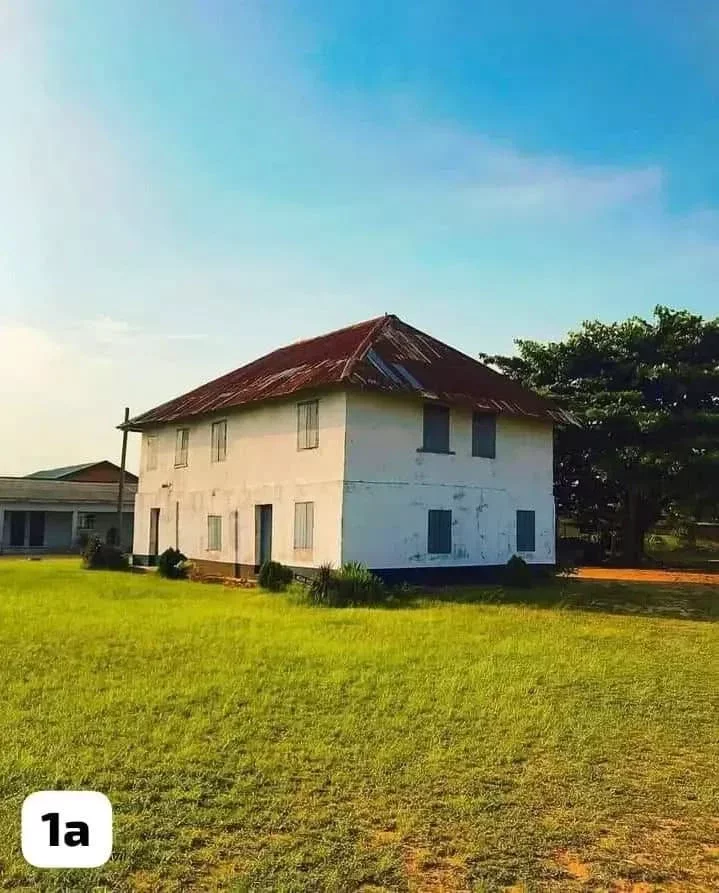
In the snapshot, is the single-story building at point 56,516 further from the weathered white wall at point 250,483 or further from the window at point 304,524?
the window at point 304,524

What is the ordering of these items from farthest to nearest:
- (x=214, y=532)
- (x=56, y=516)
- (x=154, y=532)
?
(x=56, y=516), (x=154, y=532), (x=214, y=532)

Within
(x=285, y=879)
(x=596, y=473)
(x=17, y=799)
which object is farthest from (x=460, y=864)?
(x=596, y=473)

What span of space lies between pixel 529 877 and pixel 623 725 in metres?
3.40

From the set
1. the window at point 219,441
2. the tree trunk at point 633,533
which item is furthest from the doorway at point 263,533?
the tree trunk at point 633,533

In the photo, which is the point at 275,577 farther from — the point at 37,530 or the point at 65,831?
the point at 37,530

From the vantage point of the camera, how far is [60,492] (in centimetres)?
4184

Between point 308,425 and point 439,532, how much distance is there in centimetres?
459

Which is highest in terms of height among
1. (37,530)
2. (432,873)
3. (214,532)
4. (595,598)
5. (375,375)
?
(375,375)

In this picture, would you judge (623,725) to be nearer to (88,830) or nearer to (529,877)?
(529,877)

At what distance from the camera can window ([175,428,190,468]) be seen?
28.1m

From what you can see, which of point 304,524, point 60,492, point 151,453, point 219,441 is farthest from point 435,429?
point 60,492

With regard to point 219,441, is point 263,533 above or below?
below

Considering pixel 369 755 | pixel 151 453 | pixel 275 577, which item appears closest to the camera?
pixel 369 755

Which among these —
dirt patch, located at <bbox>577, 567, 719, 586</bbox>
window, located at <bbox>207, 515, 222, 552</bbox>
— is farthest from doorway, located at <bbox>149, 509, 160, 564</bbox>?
dirt patch, located at <bbox>577, 567, 719, 586</bbox>
